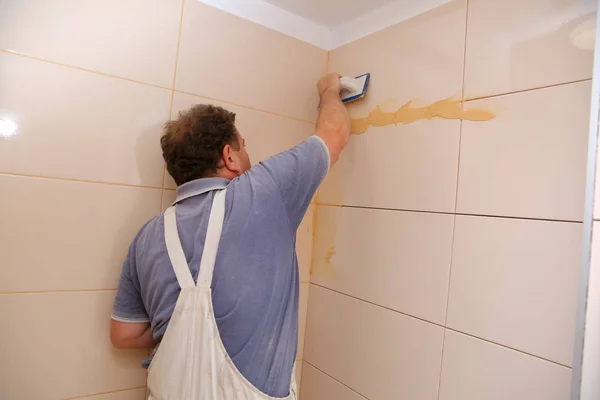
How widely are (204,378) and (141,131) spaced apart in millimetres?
723

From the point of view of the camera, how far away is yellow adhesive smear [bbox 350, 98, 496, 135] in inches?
40.9

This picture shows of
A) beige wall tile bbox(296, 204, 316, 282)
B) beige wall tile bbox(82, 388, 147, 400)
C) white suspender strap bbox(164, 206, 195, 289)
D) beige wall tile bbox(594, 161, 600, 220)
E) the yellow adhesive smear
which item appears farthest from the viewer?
beige wall tile bbox(296, 204, 316, 282)

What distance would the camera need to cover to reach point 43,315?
1.08 metres

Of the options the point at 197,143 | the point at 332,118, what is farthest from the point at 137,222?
the point at 332,118

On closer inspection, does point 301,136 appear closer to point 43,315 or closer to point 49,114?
point 49,114

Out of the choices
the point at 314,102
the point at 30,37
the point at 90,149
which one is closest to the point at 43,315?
the point at 90,149

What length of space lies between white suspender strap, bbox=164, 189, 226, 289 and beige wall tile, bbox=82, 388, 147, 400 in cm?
51

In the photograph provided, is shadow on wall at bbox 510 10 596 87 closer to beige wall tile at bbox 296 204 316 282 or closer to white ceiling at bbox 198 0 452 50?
white ceiling at bbox 198 0 452 50

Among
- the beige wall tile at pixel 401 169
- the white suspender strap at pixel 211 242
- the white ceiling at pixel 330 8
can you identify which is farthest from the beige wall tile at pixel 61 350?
the white ceiling at pixel 330 8

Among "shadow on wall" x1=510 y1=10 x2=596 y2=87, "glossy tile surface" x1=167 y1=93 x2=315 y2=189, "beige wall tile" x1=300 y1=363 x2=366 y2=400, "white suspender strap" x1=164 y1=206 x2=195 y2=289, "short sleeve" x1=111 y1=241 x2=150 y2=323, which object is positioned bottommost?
"beige wall tile" x1=300 y1=363 x2=366 y2=400

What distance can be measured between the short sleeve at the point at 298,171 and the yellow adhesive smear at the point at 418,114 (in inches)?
12.7

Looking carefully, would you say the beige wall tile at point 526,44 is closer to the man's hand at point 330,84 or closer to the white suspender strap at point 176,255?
the man's hand at point 330,84

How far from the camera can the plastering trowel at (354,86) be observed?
1364mm

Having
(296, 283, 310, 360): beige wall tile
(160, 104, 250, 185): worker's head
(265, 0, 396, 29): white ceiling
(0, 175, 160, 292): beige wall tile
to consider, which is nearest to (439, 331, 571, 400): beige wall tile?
(296, 283, 310, 360): beige wall tile
